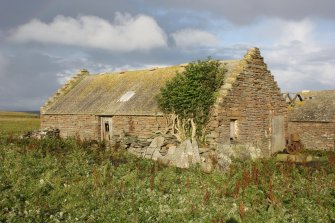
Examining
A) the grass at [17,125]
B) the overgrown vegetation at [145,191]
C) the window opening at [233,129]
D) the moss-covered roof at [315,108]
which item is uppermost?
the moss-covered roof at [315,108]

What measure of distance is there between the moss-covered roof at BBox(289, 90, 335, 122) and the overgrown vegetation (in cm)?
1822

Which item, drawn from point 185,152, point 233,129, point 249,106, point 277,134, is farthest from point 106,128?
point 277,134

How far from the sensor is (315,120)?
109ft

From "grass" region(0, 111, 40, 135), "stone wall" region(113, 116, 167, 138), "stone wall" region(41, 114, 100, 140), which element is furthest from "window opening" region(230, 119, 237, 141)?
"grass" region(0, 111, 40, 135)

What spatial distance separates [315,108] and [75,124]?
72.7ft

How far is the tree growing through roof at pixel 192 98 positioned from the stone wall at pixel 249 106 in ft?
1.82

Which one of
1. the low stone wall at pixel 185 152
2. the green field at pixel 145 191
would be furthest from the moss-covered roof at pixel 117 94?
the green field at pixel 145 191

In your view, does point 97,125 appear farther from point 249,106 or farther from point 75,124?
point 249,106

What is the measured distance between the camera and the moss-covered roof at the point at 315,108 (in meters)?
33.0

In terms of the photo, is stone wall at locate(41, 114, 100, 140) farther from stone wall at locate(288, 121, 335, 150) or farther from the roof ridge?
stone wall at locate(288, 121, 335, 150)

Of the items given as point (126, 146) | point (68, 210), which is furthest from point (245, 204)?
point (126, 146)

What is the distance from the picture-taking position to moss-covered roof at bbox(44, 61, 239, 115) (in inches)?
930

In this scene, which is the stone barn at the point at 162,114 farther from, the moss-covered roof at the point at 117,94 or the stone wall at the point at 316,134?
the stone wall at the point at 316,134

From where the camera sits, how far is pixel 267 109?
23500mm
